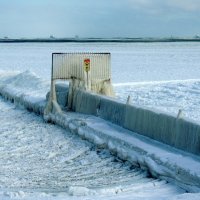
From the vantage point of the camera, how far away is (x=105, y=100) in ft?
39.9

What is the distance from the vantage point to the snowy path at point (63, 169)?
24.4 feet

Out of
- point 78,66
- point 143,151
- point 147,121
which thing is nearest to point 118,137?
point 147,121

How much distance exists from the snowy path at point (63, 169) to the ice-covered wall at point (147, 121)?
779mm

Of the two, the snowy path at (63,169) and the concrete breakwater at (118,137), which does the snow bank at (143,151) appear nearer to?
the concrete breakwater at (118,137)

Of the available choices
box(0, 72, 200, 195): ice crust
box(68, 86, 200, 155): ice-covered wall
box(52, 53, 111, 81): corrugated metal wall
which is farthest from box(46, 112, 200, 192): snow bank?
box(52, 53, 111, 81): corrugated metal wall

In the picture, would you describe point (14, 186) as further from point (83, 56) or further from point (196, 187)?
point (83, 56)

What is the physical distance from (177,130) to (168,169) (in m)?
1.26

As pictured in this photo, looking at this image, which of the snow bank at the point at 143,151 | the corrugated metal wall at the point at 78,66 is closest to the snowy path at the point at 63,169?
the snow bank at the point at 143,151

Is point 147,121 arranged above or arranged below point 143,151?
above

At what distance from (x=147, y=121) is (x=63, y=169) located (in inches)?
72.9

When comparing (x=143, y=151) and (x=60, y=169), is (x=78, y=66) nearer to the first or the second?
(x=60, y=169)

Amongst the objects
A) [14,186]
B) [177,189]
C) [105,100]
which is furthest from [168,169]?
[105,100]

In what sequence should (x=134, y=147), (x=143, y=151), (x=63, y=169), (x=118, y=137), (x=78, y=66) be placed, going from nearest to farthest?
(x=143, y=151), (x=63, y=169), (x=134, y=147), (x=118, y=137), (x=78, y=66)

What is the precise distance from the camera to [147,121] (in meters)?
9.93
